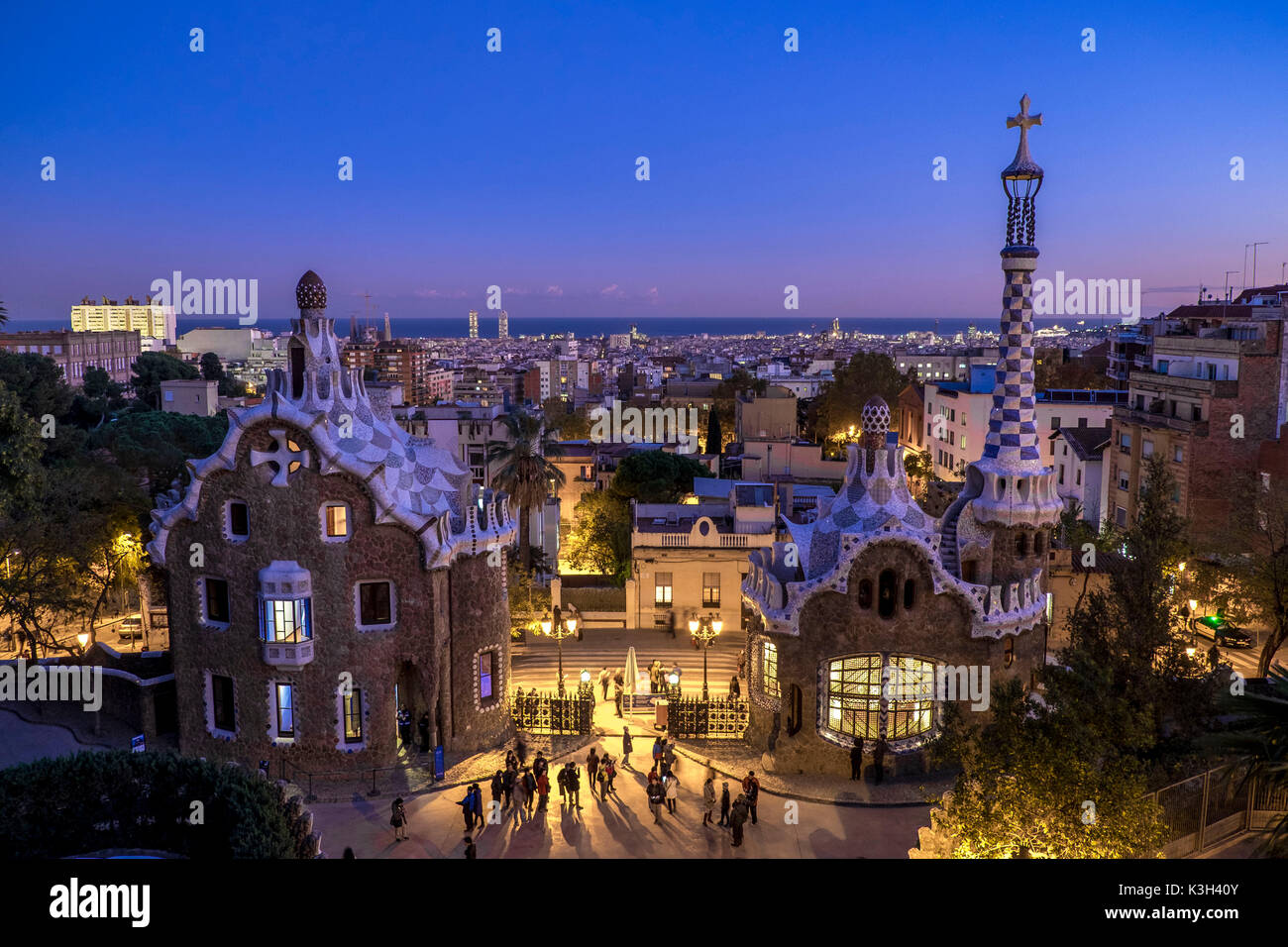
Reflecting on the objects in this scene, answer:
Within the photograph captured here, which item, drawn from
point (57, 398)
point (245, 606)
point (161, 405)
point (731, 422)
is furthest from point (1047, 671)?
point (731, 422)

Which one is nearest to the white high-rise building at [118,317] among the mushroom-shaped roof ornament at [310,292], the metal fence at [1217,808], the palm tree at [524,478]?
the palm tree at [524,478]

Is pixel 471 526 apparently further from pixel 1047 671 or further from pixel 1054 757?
pixel 1054 757

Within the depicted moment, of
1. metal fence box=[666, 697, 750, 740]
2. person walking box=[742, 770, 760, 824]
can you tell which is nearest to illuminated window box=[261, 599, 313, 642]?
metal fence box=[666, 697, 750, 740]

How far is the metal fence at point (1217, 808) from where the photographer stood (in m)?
20.2

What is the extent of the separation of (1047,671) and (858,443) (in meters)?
9.89

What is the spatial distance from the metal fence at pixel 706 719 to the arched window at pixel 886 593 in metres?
6.15

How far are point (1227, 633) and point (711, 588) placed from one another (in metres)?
22.3

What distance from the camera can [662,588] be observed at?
46.4 meters

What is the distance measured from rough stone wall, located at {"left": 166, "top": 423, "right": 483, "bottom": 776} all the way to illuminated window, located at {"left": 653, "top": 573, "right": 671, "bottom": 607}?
1607 centimetres

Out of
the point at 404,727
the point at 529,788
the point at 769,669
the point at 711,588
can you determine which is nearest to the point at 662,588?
the point at 711,588

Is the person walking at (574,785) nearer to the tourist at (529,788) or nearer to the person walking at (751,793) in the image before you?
the tourist at (529,788)

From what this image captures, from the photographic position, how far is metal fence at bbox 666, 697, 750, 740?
109 ft
